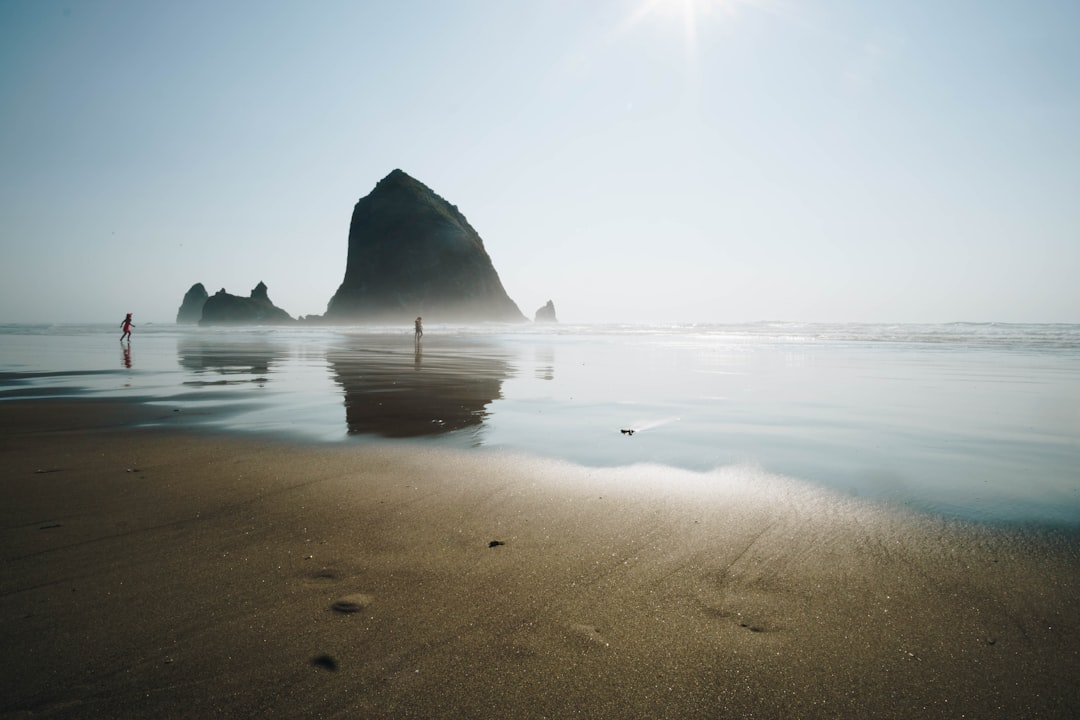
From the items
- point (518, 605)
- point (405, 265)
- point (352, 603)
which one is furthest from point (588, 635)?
point (405, 265)

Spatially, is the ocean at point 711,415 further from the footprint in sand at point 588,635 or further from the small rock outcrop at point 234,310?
the small rock outcrop at point 234,310

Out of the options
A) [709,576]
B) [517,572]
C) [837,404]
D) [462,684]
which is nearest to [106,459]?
[517,572]

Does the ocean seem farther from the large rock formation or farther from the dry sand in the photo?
the large rock formation

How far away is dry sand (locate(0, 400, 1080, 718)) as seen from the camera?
208cm

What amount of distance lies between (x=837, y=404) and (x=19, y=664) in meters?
10.5

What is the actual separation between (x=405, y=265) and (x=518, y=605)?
14208 cm

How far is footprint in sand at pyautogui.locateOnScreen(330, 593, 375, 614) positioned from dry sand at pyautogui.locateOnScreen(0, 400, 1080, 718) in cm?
2

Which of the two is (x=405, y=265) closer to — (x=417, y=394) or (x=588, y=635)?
(x=417, y=394)

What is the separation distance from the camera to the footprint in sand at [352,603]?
105 inches

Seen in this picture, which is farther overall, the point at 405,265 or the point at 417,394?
the point at 405,265

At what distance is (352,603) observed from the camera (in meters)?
2.73

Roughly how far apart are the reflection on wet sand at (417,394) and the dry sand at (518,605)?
2.88 meters

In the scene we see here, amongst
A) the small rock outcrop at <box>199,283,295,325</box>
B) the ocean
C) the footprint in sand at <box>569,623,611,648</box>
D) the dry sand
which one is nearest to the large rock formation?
the small rock outcrop at <box>199,283,295,325</box>

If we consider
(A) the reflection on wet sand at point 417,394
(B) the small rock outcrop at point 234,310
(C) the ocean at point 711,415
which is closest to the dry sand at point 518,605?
(C) the ocean at point 711,415
